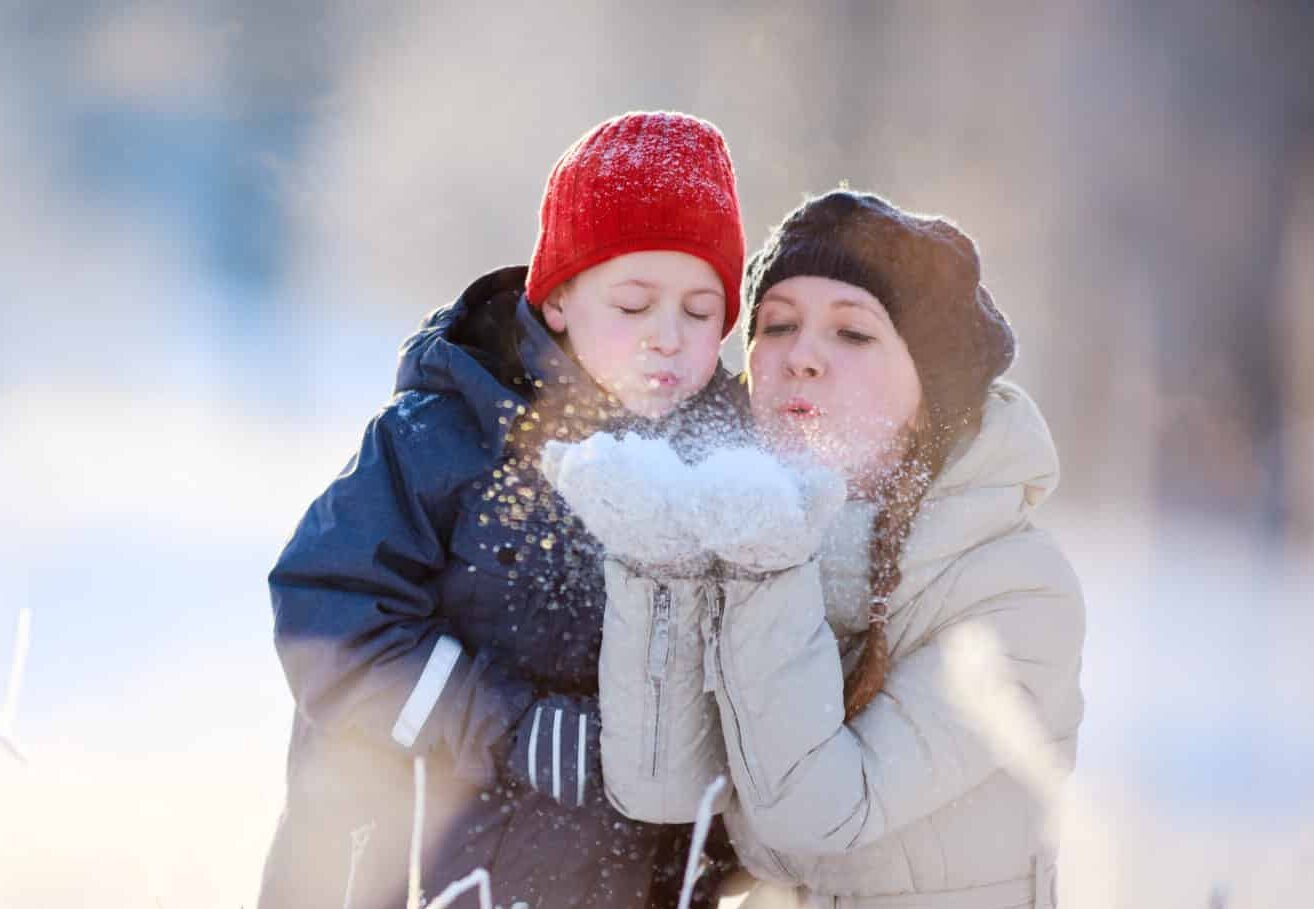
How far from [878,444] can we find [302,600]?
1159 mm

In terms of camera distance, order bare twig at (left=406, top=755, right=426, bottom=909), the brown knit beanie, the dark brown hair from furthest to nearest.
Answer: the brown knit beanie < the dark brown hair < bare twig at (left=406, top=755, right=426, bottom=909)

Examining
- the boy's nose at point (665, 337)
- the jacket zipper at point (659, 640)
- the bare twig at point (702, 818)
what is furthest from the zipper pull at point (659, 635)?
the boy's nose at point (665, 337)

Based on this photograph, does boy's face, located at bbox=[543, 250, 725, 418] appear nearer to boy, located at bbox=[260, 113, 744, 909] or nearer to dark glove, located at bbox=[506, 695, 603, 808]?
boy, located at bbox=[260, 113, 744, 909]

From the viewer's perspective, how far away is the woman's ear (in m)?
2.50

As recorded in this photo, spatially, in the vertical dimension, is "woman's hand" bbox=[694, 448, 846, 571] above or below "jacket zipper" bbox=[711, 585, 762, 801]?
above

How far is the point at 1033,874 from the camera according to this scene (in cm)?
222

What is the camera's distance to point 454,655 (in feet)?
6.76

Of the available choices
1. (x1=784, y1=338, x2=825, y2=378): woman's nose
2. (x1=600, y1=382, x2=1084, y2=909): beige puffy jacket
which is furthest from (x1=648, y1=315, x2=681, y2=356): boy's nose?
(x1=600, y1=382, x2=1084, y2=909): beige puffy jacket

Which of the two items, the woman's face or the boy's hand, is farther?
the woman's face

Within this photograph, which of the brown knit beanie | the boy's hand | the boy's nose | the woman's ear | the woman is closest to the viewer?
the boy's hand

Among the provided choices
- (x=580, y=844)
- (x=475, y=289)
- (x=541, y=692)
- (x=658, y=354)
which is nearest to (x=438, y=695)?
(x=541, y=692)

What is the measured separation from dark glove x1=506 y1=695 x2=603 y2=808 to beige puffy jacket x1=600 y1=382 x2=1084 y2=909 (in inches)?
1.6

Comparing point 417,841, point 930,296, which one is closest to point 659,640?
point 417,841

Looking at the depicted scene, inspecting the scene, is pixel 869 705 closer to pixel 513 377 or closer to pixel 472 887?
pixel 472 887
